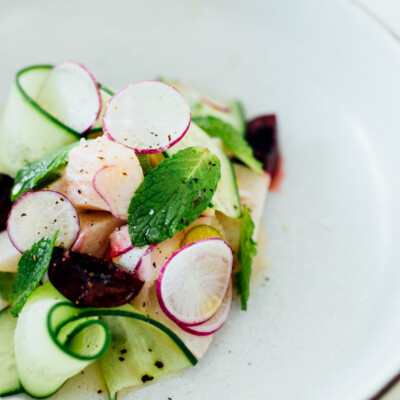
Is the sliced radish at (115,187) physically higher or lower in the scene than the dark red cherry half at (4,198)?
higher

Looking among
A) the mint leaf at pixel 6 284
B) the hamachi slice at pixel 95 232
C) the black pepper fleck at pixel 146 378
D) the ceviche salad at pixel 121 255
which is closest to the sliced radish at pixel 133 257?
the ceviche salad at pixel 121 255

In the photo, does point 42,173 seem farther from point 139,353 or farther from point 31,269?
point 139,353

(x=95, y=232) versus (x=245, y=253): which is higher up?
(x=245, y=253)

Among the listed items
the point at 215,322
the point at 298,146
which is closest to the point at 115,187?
the point at 215,322

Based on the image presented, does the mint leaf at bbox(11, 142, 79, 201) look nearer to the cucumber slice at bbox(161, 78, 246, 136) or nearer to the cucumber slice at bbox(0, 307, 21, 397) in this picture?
the cucumber slice at bbox(0, 307, 21, 397)

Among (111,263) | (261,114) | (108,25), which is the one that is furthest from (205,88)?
(111,263)

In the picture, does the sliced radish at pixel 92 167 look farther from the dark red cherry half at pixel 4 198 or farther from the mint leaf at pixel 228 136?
the mint leaf at pixel 228 136
